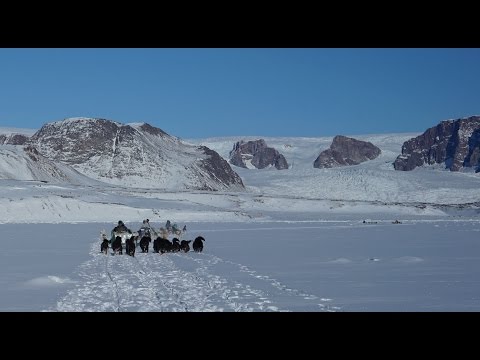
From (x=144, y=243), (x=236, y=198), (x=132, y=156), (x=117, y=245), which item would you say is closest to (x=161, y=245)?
(x=144, y=243)

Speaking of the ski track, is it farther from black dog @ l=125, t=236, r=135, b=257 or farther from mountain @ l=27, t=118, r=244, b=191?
mountain @ l=27, t=118, r=244, b=191

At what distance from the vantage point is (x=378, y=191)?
140 meters

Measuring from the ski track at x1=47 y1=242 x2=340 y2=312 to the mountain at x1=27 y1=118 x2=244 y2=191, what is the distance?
390 feet

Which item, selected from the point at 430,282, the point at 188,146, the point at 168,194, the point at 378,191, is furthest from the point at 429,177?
the point at 430,282

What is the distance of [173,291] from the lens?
38.4ft

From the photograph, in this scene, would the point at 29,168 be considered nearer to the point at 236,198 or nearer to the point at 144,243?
the point at 236,198

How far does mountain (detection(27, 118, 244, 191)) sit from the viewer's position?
14175 centimetres

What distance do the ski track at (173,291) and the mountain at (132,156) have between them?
390 ft

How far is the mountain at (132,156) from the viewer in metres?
142

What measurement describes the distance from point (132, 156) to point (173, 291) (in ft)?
468

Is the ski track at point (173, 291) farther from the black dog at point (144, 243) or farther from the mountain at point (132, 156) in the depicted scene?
the mountain at point (132, 156)

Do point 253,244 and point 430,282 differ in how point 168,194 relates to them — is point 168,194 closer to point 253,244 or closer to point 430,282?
point 253,244

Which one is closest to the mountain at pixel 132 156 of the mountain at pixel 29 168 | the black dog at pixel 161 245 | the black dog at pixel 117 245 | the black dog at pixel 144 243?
the mountain at pixel 29 168
